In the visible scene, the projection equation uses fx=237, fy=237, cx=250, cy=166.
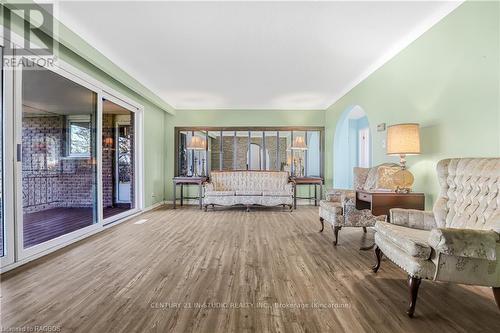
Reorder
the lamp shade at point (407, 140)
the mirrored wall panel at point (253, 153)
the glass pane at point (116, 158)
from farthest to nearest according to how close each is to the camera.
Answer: the mirrored wall panel at point (253, 153) → the glass pane at point (116, 158) → the lamp shade at point (407, 140)

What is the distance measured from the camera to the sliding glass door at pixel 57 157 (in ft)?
10.7

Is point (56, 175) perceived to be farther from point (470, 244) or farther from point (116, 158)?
point (470, 244)

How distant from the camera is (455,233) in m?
1.50

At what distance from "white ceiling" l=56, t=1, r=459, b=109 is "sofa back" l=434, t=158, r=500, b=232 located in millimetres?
1672

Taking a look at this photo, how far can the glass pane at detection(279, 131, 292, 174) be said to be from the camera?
6.97m

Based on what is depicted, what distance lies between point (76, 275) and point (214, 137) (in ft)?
20.1

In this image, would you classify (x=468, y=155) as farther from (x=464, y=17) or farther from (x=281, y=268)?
(x=281, y=268)

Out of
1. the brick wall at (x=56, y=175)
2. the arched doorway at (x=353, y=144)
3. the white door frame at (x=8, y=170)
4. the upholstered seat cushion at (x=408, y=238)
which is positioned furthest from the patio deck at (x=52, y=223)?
the arched doorway at (x=353, y=144)

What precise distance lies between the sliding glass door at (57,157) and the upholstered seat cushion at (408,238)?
362 cm

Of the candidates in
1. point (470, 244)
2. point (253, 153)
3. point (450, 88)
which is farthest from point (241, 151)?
point (470, 244)

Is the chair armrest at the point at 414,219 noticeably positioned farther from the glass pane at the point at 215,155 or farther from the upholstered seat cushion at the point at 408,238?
the glass pane at the point at 215,155

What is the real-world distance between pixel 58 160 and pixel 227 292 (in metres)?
4.91

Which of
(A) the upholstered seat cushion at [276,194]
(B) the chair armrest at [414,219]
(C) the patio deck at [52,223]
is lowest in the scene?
(C) the patio deck at [52,223]

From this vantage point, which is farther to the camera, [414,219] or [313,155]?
[313,155]
